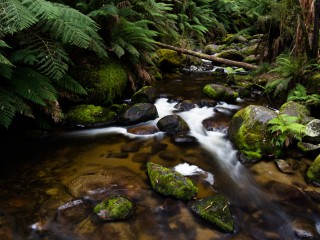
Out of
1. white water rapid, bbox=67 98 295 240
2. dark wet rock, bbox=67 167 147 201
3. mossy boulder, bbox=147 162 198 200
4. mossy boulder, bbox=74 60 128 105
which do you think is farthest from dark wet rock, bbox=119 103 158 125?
mossy boulder, bbox=147 162 198 200

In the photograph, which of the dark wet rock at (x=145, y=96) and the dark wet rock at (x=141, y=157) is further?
the dark wet rock at (x=145, y=96)

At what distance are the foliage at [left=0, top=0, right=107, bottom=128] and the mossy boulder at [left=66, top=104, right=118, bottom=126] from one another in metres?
0.69

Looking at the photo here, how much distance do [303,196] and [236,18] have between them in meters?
16.1

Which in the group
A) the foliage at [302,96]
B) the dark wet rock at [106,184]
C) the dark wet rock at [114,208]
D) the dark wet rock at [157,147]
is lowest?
the dark wet rock at [157,147]

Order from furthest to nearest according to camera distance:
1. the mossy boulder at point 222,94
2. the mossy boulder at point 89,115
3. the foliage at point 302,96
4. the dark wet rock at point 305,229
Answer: the mossy boulder at point 222,94 → the mossy boulder at point 89,115 → the foliage at point 302,96 → the dark wet rock at point 305,229

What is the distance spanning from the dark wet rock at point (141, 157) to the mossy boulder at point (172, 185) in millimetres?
639

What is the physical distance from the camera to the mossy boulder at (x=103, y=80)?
Answer: 18.5 ft

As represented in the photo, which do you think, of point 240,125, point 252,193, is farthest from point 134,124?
point 252,193

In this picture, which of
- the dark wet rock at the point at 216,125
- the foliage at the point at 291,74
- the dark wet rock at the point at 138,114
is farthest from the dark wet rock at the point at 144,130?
the foliage at the point at 291,74

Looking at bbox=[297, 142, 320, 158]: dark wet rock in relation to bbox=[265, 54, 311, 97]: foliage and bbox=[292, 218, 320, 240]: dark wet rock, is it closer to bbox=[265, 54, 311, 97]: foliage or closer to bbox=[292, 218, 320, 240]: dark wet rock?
bbox=[292, 218, 320, 240]: dark wet rock

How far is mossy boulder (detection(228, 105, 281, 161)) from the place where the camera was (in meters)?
4.29

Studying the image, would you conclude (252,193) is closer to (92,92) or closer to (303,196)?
(303,196)

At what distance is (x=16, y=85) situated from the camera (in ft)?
13.5

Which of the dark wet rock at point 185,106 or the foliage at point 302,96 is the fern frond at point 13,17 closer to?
the dark wet rock at point 185,106
